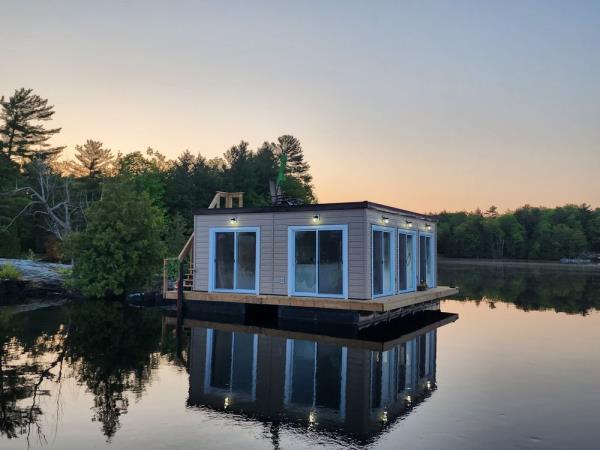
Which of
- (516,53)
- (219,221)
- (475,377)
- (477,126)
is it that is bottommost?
(475,377)

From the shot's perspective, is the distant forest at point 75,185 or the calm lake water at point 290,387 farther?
the distant forest at point 75,185

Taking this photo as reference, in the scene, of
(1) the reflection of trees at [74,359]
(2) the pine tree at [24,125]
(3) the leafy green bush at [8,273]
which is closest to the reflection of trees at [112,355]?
(1) the reflection of trees at [74,359]

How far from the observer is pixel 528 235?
89625 mm

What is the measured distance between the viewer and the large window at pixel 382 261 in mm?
13672

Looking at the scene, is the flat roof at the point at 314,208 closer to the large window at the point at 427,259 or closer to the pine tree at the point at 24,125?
the large window at the point at 427,259

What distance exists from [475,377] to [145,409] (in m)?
5.13

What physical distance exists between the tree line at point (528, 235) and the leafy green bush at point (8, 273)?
8115 centimetres

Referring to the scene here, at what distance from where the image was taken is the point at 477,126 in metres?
26.4

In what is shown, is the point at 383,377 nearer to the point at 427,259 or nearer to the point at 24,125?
the point at 427,259

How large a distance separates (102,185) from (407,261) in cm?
1240

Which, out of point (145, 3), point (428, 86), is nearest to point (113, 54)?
point (145, 3)

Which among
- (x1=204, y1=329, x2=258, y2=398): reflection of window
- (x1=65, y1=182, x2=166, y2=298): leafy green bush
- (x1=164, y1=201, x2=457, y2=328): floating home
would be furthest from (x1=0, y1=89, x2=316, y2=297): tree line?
(x1=204, y1=329, x2=258, y2=398): reflection of window

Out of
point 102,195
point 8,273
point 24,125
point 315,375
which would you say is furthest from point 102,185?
point 24,125

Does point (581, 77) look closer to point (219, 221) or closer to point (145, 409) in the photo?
point (219, 221)
